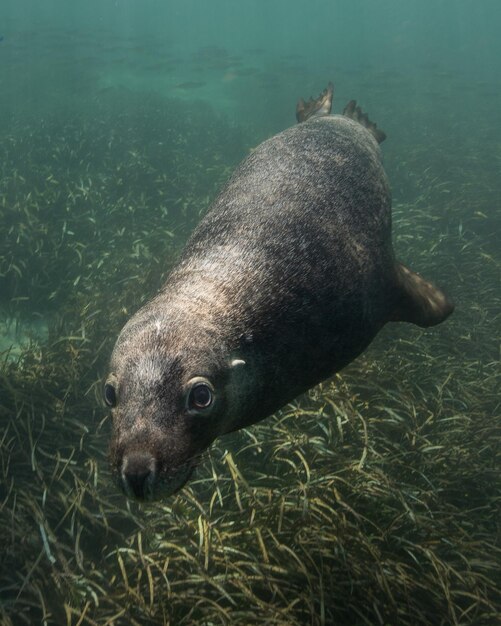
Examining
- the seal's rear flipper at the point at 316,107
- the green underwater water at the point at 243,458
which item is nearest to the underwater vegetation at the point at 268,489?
the green underwater water at the point at 243,458

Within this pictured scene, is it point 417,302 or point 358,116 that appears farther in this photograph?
point 358,116

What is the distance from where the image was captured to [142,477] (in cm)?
141

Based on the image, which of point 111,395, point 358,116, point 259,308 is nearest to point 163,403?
point 111,395

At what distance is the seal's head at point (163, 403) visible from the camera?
1450 millimetres

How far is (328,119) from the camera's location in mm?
4125

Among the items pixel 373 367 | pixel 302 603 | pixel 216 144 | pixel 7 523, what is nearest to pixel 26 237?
pixel 7 523

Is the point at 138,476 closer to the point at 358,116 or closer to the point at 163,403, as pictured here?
the point at 163,403

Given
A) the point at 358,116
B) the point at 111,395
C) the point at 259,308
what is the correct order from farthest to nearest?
the point at 358,116 < the point at 259,308 < the point at 111,395

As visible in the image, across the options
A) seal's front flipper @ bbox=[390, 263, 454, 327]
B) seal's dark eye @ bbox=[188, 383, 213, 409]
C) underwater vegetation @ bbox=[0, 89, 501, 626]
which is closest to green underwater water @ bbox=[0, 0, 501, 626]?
underwater vegetation @ bbox=[0, 89, 501, 626]

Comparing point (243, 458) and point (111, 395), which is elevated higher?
point (111, 395)

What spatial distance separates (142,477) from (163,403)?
24cm

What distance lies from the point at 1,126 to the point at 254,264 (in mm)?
19452

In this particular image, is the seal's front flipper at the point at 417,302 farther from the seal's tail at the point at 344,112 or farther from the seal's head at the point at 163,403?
the seal's tail at the point at 344,112

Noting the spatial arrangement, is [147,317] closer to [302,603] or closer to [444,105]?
[302,603]
